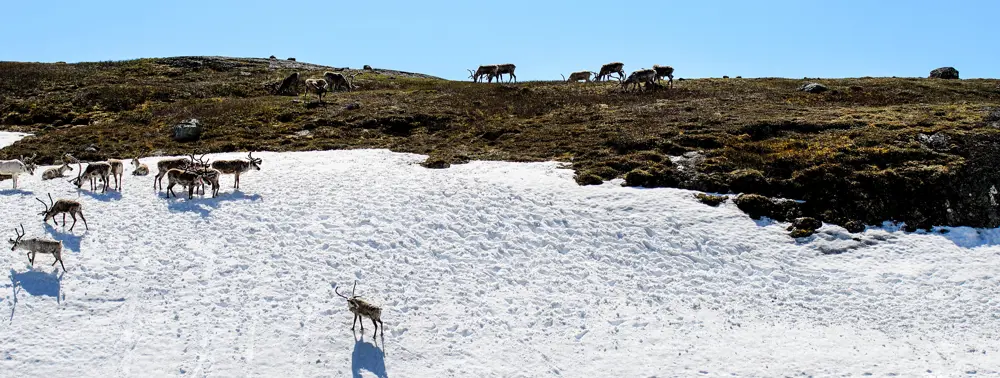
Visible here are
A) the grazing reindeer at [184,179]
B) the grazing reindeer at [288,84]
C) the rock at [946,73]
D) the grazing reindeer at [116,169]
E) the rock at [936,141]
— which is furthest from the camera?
the rock at [946,73]

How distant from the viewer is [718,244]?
74.1 feet

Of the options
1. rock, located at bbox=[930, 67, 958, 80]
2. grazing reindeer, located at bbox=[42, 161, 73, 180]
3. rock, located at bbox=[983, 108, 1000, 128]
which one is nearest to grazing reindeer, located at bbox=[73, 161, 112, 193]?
grazing reindeer, located at bbox=[42, 161, 73, 180]

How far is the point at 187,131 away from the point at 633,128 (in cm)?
2587

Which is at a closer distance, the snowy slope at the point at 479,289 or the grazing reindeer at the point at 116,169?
the snowy slope at the point at 479,289

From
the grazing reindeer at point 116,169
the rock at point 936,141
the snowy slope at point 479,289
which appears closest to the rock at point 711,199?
the snowy slope at point 479,289

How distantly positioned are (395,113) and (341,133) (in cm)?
551

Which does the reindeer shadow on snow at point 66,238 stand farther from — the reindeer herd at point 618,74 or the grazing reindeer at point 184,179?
the reindeer herd at point 618,74

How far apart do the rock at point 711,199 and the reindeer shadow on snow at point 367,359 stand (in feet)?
49.4

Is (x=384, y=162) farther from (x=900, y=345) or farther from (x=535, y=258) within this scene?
(x=900, y=345)

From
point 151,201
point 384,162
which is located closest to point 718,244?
point 384,162

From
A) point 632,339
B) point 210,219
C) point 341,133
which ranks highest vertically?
point 341,133

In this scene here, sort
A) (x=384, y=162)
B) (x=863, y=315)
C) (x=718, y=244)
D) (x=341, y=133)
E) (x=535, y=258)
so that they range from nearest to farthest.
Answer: (x=863, y=315) → (x=535, y=258) → (x=718, y=244) → (x=384, y=162) → (x=341, y=133)

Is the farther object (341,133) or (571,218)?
(341,133)

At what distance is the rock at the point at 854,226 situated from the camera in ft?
78.5
